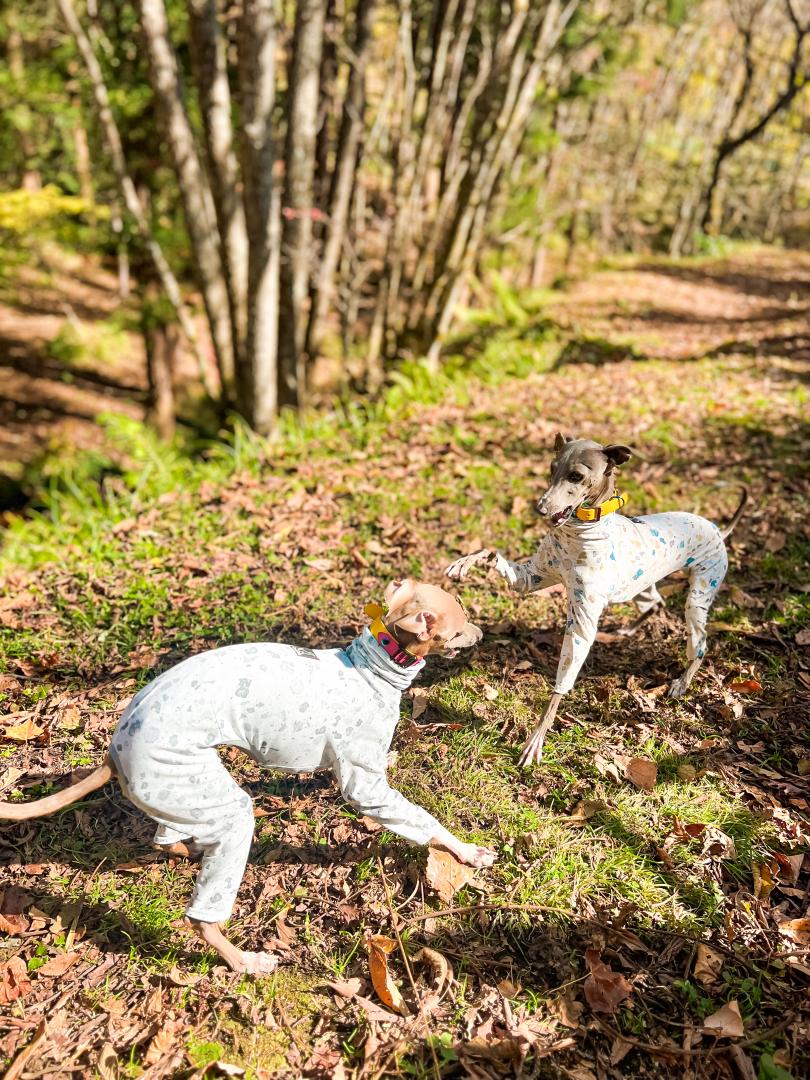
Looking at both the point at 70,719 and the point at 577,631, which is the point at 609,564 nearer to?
the point at 577,631

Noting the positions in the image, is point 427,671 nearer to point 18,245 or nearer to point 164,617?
point 164,617

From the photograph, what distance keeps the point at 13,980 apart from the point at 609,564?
9.77 feet

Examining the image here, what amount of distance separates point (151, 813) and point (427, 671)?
210cm

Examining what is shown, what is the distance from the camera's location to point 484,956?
292cm

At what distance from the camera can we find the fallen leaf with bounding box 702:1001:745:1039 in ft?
8.73

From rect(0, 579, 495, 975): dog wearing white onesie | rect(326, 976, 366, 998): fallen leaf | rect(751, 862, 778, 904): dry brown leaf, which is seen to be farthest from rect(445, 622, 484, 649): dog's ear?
rect(751, 862, 778, 904): dry brown leaf

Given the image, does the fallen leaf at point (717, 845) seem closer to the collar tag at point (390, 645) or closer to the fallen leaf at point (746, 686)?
the fallen leaf at point (746, 686)

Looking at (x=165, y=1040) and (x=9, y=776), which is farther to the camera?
(x=9, y=776)

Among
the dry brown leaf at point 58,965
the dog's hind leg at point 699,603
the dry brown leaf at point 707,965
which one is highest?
the dog's hind leg at point 699,603

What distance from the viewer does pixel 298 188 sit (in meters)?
7.42

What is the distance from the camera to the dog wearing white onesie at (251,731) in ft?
7.77

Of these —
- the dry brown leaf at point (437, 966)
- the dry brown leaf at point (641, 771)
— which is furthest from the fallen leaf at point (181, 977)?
the dry brown leaf at point (641, 771)

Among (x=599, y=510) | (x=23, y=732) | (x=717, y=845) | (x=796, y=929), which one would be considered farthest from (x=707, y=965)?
(x=23, y=732)

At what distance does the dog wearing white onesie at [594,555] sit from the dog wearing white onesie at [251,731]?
2.38ft
